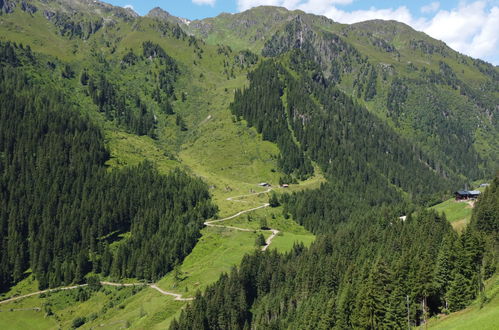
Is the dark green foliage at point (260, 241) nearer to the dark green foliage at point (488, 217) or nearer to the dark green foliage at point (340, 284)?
the dark green foliage at point (340, 284)

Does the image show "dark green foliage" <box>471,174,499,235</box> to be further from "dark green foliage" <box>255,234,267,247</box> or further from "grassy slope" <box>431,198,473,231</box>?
"dark green foliage" <box>255,234,267,247</box>

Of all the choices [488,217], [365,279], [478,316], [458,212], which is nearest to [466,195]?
[458,212]

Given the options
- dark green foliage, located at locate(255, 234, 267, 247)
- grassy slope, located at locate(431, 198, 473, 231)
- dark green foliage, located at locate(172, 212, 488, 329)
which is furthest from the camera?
dark green foliage, located at locate(255, 234, 267, 247)

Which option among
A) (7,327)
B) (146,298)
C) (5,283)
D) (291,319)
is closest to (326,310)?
(291,319)

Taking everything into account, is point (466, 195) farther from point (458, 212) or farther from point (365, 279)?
point (365, 279)

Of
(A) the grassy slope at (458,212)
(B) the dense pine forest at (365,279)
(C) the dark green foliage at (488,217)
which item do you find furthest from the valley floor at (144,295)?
(C) the dark green foliage at (488,217)

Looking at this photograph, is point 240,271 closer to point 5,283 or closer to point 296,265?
point 296,265

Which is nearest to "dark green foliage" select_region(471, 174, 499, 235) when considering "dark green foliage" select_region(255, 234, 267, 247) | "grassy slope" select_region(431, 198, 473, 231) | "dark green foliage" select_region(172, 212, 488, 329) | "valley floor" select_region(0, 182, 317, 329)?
"dark green foliage" select_region(172, 212, 488, 329)

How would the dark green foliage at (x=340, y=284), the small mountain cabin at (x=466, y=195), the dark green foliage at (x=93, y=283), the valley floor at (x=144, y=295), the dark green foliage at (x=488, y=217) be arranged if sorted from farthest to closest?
the dark green foliage at (x=93, y=283)
the small mountain cabin at (x=466, y=195)
the valley floor at (x=144, y=295)
the dark green foliage at (x=488, y=217)
the dark green foliage at (x=340, y=284)
